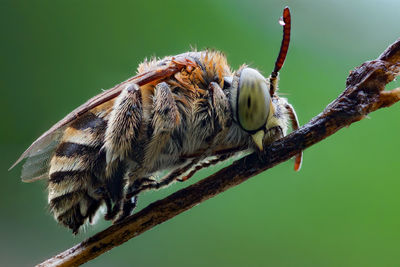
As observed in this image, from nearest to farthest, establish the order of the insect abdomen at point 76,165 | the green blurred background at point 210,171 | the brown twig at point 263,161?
the brown twig at point 263,161
the insect abdomen at point 76,165
the green blurred background at point 210,171

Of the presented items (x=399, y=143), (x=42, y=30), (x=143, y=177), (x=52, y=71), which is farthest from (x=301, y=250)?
(x=42, y=30)

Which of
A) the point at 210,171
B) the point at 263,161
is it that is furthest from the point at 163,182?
the point at 210,171

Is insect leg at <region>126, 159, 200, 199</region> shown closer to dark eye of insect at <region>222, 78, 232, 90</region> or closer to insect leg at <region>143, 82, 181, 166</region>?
insect leg at <region>143, 82, 181, 166</region>

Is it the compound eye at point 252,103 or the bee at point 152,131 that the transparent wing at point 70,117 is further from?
the compound eye at point 252,103

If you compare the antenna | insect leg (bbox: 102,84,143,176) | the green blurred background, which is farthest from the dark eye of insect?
the green blurred background

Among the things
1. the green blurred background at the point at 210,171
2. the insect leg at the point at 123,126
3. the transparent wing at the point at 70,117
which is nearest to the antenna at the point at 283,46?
the transparent wing at the point at 70,117
